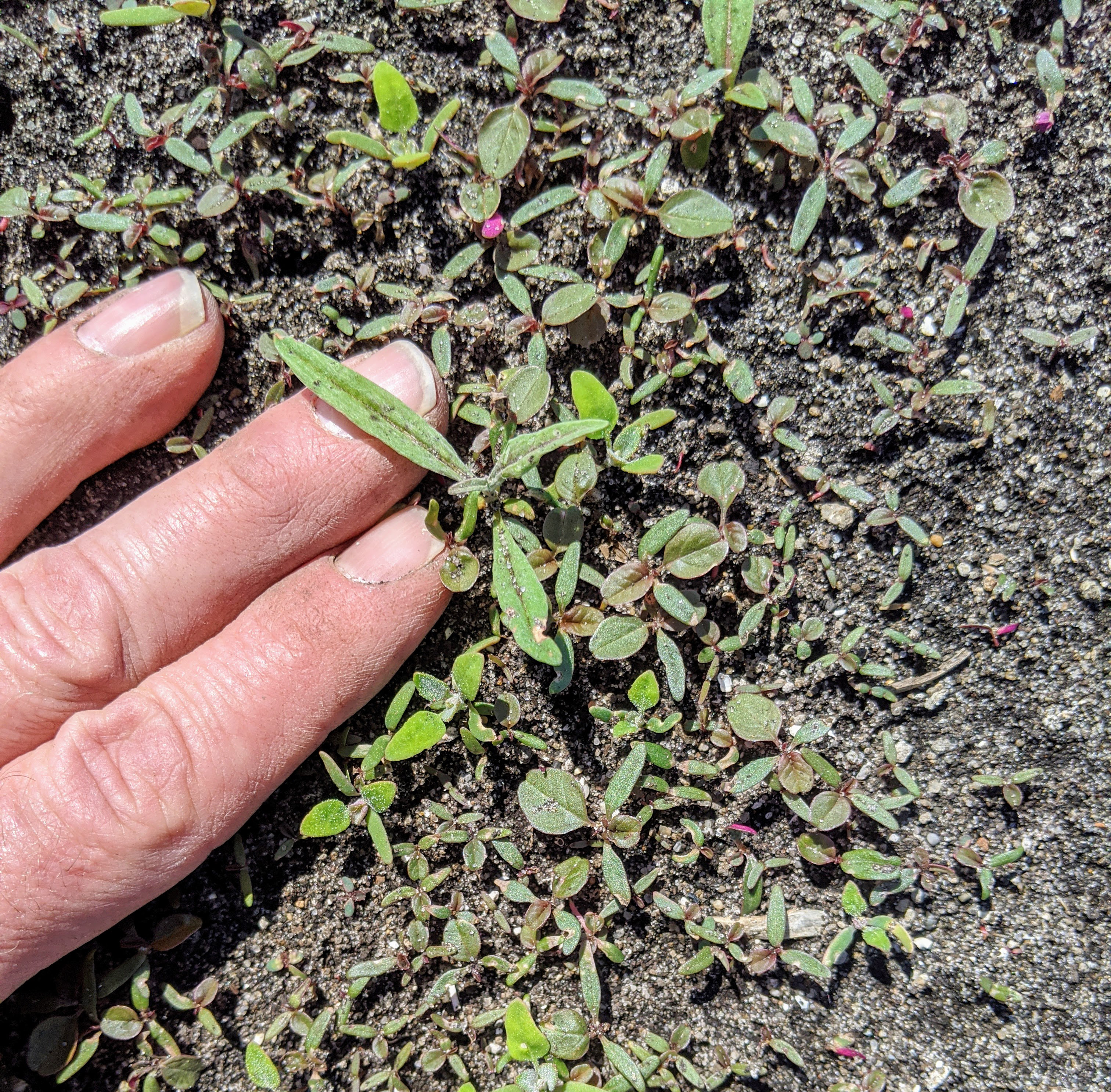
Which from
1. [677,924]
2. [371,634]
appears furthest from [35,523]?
[677,924]

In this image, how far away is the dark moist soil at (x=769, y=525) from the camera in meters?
1.40

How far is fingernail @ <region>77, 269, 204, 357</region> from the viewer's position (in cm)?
145

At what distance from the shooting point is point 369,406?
1.35 m

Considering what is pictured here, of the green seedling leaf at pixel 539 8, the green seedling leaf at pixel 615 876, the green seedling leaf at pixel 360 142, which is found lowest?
the green seedling leaf at pixel 615 876

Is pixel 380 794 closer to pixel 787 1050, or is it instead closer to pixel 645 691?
pixel 645 691

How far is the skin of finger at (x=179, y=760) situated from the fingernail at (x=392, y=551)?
0.02 m

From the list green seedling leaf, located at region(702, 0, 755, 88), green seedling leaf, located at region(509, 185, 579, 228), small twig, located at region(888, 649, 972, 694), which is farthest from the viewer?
small twig, located at region(888, 649, 972, 694)

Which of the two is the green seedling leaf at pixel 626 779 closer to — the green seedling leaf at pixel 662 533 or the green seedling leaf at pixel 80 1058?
the green seedling leaf at pixel 662 533

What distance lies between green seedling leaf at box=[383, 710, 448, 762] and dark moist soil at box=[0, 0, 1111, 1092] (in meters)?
0.10

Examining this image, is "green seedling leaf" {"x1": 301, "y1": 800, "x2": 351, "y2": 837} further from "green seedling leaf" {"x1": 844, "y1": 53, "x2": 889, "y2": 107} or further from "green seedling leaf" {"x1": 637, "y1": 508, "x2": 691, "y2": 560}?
"green seedling leaf" {"x1": 844, "y1": 53, "x2": 889, "y2": 107}

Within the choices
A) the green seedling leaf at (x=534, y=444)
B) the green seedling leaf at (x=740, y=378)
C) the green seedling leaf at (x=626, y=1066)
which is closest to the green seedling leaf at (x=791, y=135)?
the green seedling leaf at (x=740, y=378)

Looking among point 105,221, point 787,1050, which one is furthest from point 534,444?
point 787,1050

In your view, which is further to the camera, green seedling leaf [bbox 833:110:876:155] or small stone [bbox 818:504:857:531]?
small stone [bbox 818:504:857:531]

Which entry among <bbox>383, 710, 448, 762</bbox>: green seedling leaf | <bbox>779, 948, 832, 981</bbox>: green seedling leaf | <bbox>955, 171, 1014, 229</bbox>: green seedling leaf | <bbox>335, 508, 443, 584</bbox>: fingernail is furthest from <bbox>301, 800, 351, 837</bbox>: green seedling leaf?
<bbox>955, 171, 1014, 229</bbox>: green seedling leaf
